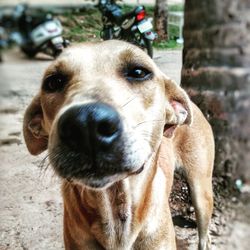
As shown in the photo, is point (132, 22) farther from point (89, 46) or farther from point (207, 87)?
point (207, 87)

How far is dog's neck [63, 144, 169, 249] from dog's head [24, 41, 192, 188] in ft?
1.04

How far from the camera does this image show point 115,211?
2.82 metres

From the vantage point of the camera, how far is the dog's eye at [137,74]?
271 cm

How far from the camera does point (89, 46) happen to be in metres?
2.86

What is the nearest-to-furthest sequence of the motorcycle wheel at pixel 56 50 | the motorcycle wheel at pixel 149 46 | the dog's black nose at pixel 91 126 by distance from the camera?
the dog's black nose at pixel 91 126 → the motorcycle wheel at pixel 56 50 → the motorcycle wheel at pixel 149 46

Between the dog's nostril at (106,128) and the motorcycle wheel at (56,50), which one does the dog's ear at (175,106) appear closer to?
the motorcycle wheel at (56,50)

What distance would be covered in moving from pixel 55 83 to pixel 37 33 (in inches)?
20.0

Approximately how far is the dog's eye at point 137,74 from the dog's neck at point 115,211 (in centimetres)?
52

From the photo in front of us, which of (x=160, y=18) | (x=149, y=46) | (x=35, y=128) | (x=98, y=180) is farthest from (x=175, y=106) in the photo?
(x=98, y=180)

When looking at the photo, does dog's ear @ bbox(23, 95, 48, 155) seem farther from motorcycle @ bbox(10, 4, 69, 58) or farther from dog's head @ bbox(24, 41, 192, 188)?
motorcycle @ bbox(10, 4, 69, 58)

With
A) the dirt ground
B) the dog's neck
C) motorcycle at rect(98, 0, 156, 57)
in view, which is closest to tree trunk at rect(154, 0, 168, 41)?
motorcycle at rect(98, 0, 156, 57)

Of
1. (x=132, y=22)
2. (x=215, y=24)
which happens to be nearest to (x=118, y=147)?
(x=132, y=22)

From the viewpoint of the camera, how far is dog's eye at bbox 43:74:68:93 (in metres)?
2.71

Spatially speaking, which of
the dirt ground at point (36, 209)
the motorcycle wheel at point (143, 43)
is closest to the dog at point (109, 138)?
the motorcycle wheel at point (143, 43)
